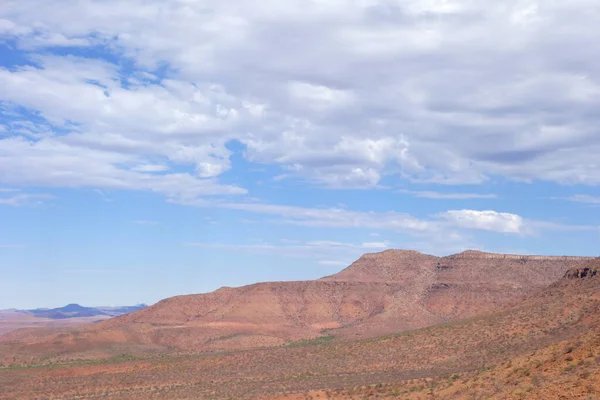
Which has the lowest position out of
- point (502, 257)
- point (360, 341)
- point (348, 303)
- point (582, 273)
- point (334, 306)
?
point (360, 341)

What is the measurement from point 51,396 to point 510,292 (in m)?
91.8

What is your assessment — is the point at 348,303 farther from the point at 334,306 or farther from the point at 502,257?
the point at 502,257

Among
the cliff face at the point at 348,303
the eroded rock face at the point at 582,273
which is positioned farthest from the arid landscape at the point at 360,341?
the cliff face at the point at 348,303

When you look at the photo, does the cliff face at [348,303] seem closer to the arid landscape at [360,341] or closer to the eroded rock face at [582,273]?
the arid landscape at [360,341]

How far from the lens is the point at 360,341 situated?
265 ft

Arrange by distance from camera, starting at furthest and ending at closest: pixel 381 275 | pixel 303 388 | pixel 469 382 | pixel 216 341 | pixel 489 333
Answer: pixel 381 275 < pixel 216 341 < pixel 489 333 < pixel 303 388 < pixel 469 382

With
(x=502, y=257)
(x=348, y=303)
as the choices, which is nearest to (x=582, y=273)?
(x=348, y=303)

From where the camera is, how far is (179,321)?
5399 inches

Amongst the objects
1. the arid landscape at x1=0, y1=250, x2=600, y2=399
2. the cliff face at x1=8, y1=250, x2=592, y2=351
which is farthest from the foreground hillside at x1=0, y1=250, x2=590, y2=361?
the arid landscape at x1=0, y1=250, x2=600, y2=399

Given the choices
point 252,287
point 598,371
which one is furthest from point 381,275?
point 598,371

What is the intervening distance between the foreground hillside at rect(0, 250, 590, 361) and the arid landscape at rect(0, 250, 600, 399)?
1.29 feet

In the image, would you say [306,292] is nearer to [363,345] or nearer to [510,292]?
[510,292]

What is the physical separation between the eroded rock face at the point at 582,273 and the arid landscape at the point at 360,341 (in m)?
0.25

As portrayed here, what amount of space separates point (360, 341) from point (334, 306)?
6200 centimetres
